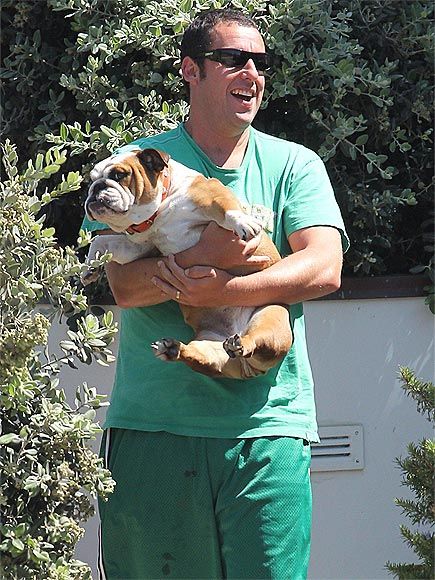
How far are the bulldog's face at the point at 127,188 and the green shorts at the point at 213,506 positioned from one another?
0.66 metres

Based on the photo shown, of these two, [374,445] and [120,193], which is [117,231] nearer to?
[120,193]

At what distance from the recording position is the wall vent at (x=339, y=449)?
4.86 m

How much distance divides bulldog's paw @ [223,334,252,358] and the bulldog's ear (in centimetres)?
56

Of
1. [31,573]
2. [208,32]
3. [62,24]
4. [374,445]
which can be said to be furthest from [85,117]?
[31,573]


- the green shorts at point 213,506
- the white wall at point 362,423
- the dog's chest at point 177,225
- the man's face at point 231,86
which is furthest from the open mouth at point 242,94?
the white wall at point 362,423

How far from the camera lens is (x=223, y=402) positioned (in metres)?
3.25

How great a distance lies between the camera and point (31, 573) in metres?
2.61

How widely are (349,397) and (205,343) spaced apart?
6.14 ft

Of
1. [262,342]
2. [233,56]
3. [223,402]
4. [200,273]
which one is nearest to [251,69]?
[233,56]

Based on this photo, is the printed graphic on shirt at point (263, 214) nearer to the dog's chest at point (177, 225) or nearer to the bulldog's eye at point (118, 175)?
the dog's chest at point (177, 225)

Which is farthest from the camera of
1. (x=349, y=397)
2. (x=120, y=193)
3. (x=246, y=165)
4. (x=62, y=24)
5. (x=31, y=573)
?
(x=62, y=24)

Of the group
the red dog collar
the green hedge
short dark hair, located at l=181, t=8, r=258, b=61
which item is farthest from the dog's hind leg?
the green hedge

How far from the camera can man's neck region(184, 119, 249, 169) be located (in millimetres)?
3475

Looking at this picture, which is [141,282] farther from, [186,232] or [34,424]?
[34,424]
